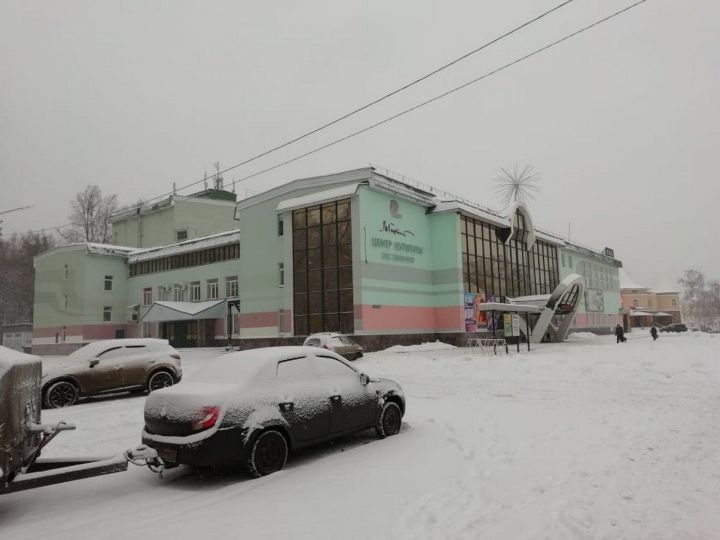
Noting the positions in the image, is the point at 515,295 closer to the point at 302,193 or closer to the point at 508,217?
the point at 508,217

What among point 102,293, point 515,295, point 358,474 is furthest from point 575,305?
point 102,293

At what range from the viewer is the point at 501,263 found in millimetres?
39594

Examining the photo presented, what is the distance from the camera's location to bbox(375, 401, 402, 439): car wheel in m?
8.24

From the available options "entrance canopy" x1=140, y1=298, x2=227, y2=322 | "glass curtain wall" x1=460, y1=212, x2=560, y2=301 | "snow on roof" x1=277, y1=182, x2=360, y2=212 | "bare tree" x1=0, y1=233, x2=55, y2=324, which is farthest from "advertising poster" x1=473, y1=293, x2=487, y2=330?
"bare tree" x1=0, y1=233, x2=55, y2=324

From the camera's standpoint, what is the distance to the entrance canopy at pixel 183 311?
129ft

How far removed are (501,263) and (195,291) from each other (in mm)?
26299

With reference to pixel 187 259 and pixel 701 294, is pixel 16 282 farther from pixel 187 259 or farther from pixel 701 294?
pixel 701 294

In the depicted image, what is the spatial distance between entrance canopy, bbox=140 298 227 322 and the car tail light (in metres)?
34.4

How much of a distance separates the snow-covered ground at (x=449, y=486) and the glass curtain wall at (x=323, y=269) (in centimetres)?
1999

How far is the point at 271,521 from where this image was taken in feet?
16.0

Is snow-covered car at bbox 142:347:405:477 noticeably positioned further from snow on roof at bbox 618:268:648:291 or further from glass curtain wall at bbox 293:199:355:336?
snow on roof at bbox 618:268:648:291

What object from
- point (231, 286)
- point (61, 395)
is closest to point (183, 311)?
point (231, 286)

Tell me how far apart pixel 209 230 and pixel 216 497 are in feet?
167

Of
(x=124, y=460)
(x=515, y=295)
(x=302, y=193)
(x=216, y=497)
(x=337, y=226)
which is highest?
(x=302, y=193)
